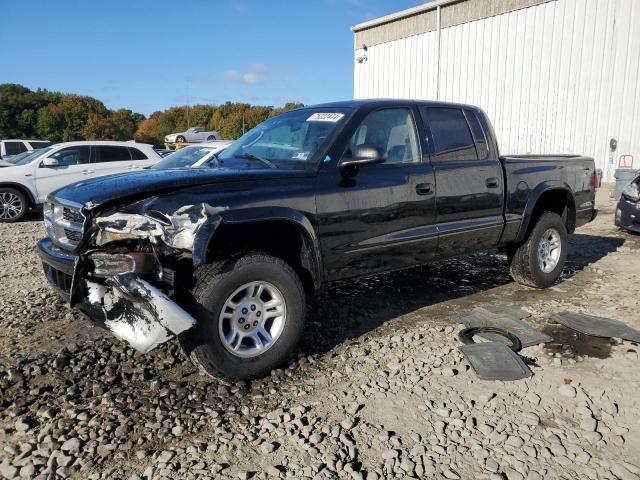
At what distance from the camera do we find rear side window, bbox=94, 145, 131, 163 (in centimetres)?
1142

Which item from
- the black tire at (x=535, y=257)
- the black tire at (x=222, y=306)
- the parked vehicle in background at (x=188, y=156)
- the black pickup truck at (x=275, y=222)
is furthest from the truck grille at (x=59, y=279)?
the parked vehicle in background at (x=188, y=156)

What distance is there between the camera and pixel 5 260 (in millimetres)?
6914

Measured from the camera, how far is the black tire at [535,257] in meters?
5.47

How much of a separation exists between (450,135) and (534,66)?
14.5 m

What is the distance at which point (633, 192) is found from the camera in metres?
8.80

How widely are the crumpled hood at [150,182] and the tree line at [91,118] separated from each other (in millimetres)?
57881

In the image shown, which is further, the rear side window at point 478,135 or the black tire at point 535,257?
the black tire at point 535,257

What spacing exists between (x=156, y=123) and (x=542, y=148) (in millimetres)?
89131


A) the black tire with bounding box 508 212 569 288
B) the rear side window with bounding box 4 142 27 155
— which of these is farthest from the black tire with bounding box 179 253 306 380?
the rear side window with bounding box 4 142 27 155

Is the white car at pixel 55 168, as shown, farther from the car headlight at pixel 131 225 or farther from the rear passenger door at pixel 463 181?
the car headlight at pixel 131 225

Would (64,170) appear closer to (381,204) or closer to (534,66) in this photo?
(381,204)

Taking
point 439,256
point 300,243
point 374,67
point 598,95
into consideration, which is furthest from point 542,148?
point 300,243

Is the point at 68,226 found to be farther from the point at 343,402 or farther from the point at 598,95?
the point at 598,95

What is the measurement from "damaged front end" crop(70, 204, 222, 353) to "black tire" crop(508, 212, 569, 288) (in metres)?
3.71
